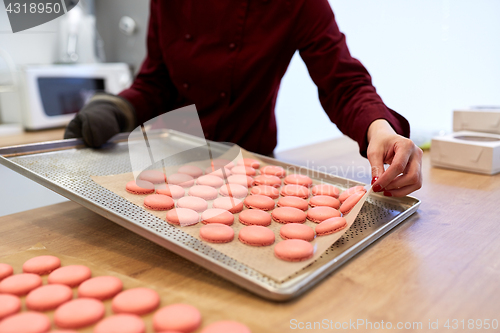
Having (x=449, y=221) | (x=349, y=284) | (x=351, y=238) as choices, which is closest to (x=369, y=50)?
(x=449, y=221)

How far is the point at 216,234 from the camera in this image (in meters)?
0.74

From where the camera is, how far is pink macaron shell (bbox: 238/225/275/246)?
75 cm

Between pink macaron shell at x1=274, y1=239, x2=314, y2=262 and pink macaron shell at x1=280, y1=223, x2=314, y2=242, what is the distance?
0.05 meters

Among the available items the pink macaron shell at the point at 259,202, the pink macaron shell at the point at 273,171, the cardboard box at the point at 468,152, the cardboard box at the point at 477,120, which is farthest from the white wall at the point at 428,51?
the pink macaron shell at the point at 259,202

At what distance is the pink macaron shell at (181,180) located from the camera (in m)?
1.05

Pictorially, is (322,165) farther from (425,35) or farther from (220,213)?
(425,35)

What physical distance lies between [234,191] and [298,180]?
210mm

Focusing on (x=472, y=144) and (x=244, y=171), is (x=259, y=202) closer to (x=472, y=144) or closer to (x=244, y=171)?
(x=244, y=171)

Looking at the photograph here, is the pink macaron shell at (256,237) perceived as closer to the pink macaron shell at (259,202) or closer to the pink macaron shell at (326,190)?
the pink macaron shell at (259,202)

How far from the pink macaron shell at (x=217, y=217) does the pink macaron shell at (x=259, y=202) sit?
94mm

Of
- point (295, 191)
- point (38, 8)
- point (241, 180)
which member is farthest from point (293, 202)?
point (38, 8)

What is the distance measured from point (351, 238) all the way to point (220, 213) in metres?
0.30

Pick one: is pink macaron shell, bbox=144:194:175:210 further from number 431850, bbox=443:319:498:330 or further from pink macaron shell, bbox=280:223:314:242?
number 431850, bbox=443:319:498:330

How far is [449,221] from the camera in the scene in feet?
3.02
